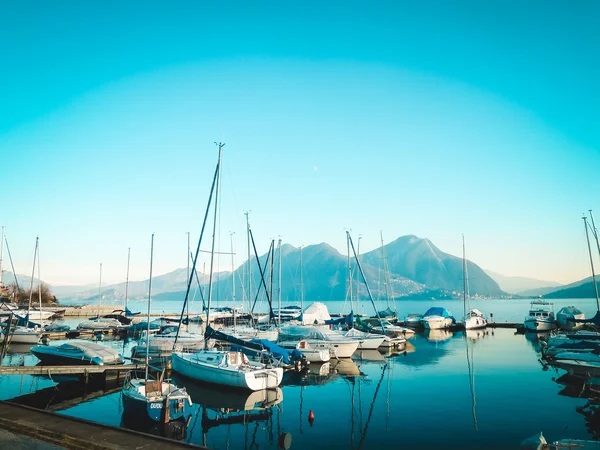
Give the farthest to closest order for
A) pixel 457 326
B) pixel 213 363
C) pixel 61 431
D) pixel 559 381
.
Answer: pixel 457 326 → pixel 559 381 → pixel 213 363 → pixel 61 431

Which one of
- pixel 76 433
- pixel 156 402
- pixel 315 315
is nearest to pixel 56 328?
pixel 315 315

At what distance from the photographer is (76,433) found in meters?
12.1

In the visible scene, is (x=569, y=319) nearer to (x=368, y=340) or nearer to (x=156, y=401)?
(x=368, y=340)

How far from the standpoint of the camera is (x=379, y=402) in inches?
989

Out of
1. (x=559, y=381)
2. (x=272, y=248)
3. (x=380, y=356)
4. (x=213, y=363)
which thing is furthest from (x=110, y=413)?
(x=272, y=248)

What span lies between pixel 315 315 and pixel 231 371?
141 feet

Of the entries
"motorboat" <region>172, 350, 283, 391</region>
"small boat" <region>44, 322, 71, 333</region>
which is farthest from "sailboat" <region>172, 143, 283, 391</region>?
"small boat" <region>44, 322, 71, 333</region>

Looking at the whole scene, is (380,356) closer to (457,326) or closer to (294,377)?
(294,377)

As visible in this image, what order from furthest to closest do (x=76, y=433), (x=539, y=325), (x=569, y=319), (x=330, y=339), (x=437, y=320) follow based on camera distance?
(x=437, y=320)
(x=539, y=325)
(x=569, y=319)
(x=330, y=339)
(x=76, y=433)

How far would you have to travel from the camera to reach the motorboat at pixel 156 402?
1875 centimetres

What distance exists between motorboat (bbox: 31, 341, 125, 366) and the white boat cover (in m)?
35.3

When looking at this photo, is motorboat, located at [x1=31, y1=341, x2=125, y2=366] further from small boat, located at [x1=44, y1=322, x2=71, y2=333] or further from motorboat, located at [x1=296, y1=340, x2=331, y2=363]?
small boat, located at [x1=44, y1=322, x2=71, y2=333]

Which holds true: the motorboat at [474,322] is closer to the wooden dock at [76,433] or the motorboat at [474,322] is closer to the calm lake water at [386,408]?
the calm lake water at [386,408]

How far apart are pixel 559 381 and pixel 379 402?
53.7 feet
